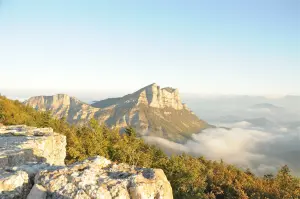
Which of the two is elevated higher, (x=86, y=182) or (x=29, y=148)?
(x=86, y=182)

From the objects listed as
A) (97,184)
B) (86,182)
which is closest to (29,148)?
(86,182)

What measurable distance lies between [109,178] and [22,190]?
12.6ft

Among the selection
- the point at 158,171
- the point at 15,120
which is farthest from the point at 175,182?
the point at 15,120

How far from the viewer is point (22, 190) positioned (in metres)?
13.1

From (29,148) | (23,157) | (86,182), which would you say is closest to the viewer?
(86,182)

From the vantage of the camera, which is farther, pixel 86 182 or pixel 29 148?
pixel 29 148

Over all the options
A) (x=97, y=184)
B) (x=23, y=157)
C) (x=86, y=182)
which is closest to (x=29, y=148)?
(x=23, y=157)

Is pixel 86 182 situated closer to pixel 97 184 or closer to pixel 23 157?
pixel 97 184

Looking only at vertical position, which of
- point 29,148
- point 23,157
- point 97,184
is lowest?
point 23,157

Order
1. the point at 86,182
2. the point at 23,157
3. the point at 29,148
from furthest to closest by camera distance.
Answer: the point at 29,148 < the point at 23,157 < the point at 86,182

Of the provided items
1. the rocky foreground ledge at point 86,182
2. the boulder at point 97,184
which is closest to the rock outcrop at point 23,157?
the rocky foreground ledge at point 86,182

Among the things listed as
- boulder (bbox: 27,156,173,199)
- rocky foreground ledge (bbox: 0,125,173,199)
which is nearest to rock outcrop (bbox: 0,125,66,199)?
rocky foreground ledge (bbox: 0,125,173,199)

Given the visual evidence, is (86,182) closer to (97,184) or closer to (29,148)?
(97,184)

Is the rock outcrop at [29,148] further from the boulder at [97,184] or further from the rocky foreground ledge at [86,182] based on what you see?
the boulder at [97,184]
